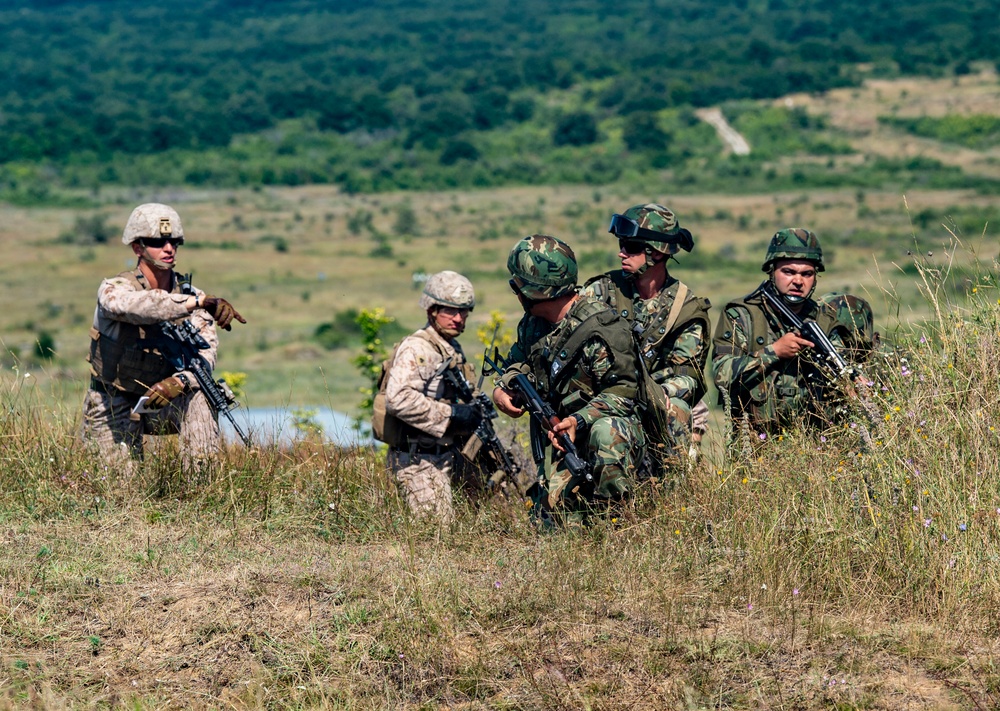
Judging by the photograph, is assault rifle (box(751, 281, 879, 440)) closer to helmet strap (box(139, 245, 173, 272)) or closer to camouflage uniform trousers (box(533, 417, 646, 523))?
camouflage uniform trousers (box(533, 417, 646, 523))

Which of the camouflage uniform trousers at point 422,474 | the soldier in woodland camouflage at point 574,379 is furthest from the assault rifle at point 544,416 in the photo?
the camouflage uniform trousers at point 422,474

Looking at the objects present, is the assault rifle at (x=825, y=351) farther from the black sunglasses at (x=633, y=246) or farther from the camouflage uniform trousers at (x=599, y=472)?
the camouflage uniform trousers at (x=599, y=472)

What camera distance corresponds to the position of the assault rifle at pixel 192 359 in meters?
6.55

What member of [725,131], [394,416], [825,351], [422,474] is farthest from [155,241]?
[725,131]

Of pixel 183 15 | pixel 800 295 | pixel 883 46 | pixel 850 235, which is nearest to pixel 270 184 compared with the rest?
pixel 850 235

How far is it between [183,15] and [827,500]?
177 metres

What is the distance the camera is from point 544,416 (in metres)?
5.69

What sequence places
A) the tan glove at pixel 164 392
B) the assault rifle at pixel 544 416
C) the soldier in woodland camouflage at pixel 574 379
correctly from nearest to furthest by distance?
the assault rifle at pixel 544 416, the soldier in woodland camouflage at pixel 574 379, the tan glove at pixel 164 392

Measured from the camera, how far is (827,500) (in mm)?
5148

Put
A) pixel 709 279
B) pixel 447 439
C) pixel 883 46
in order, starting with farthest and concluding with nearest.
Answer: pixel 883 46 → pixel 709 279 → pixel 447 439

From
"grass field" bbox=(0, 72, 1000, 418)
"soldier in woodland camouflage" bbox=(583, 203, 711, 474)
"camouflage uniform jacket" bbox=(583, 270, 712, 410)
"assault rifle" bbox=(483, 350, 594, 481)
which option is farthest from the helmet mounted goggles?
"grass field" bbox=(0, 72, 1000, 418)

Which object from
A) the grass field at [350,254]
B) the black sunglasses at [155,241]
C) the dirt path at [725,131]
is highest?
the black sunglasses at [155,241]

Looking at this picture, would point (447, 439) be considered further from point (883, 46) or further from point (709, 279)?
point (883, 46)

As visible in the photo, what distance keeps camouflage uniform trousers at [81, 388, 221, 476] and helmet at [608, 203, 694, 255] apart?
7.31 ft
